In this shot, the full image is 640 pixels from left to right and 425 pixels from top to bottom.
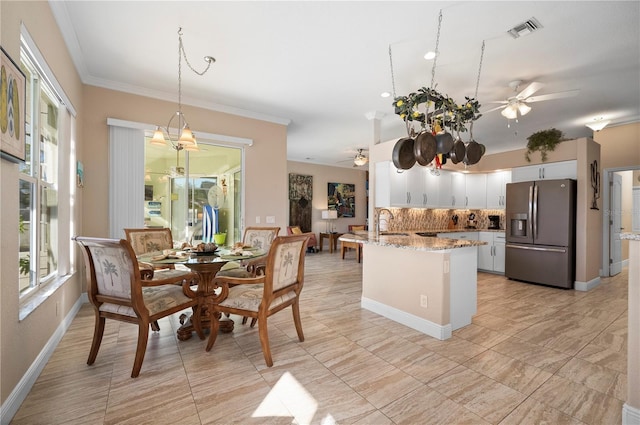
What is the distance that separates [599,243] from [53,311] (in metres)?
7.55

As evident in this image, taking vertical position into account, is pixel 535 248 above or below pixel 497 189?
below

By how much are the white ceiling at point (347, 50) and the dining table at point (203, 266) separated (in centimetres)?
213

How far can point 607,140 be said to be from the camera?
17.3 ft

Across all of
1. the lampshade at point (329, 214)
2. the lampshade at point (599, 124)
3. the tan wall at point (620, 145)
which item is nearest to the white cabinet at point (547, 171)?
the lampshade at point (599, 124)

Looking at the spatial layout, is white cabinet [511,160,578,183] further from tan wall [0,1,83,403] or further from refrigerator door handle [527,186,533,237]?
tan wall [0,1,83,403]

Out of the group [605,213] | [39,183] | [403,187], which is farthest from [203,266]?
[605,213]

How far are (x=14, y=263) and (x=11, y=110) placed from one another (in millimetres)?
899

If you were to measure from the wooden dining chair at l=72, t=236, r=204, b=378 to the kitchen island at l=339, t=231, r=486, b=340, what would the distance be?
206cm

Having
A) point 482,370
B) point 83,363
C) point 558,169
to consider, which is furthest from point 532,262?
point 83,363

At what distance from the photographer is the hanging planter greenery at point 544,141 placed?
4.80 m

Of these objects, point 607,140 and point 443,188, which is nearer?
point 607,140

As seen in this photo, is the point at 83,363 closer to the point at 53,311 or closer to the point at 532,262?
the point at 53,311

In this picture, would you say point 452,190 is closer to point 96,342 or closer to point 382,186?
point 382,186

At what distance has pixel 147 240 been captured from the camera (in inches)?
133
